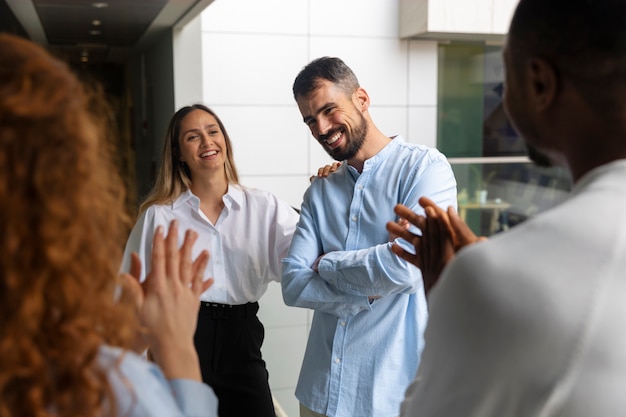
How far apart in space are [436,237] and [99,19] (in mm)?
3441

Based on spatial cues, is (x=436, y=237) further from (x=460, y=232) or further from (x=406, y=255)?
(x=406, y=255)

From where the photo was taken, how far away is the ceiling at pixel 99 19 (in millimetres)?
3449

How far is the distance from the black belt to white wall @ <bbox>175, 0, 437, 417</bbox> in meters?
2.25

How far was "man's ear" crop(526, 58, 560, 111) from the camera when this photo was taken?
0.85 m

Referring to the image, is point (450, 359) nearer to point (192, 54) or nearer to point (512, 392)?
point (512, 392)

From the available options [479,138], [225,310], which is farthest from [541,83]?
[479,138]

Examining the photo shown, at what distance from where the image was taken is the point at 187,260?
1000mm

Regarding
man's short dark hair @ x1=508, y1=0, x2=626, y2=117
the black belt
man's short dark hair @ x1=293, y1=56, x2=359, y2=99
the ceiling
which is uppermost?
the ceiling

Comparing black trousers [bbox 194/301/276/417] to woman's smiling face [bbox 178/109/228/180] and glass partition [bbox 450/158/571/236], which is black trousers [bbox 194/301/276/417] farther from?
glass partition [bbox 450/158/571/236]

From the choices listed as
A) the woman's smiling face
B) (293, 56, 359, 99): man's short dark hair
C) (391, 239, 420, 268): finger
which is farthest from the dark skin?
the woman's smiling face

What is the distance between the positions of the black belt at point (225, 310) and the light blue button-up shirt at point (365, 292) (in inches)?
10.1

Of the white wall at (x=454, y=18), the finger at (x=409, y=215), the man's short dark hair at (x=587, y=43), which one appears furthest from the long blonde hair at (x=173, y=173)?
the white wall at (x=454, y=18)

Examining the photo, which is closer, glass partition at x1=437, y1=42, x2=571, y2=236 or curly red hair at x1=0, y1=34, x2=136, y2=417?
curly red hair at x1=0, y1=34, x2=136, y2=417

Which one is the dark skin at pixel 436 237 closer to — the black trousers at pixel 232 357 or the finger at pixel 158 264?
the finger at pixel 158 264
